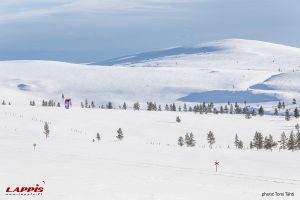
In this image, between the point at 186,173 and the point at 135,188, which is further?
the point at 186,173

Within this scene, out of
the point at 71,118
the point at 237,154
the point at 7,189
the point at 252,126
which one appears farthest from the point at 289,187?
the point at 252,126

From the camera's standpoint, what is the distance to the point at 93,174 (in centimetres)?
4125

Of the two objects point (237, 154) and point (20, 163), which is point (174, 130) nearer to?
point (237, 154)

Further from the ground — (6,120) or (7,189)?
(6,120)

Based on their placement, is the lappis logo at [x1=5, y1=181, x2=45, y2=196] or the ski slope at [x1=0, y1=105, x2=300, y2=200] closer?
the lappis logo at [x1=5, y1=181, x2=45, y2=196]

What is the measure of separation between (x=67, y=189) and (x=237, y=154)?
3940cm

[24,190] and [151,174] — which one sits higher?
[151,174]

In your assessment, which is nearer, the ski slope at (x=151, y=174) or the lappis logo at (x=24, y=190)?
the lappis logo at (x=24, y=190)

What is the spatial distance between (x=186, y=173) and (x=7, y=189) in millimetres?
17093

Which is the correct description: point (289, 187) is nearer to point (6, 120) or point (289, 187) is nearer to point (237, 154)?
point (237, 154)

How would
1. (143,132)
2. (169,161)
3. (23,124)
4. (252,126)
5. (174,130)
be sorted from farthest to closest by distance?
(252,126)
(174,130)
(143,132)
(23,124)
(169,161)

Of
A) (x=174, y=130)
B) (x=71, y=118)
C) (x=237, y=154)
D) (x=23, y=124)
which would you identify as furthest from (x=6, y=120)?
(x=237, y=154)

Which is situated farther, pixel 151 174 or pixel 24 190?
pixel 151 174

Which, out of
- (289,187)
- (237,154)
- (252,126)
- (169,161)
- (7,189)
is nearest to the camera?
(7,189)
